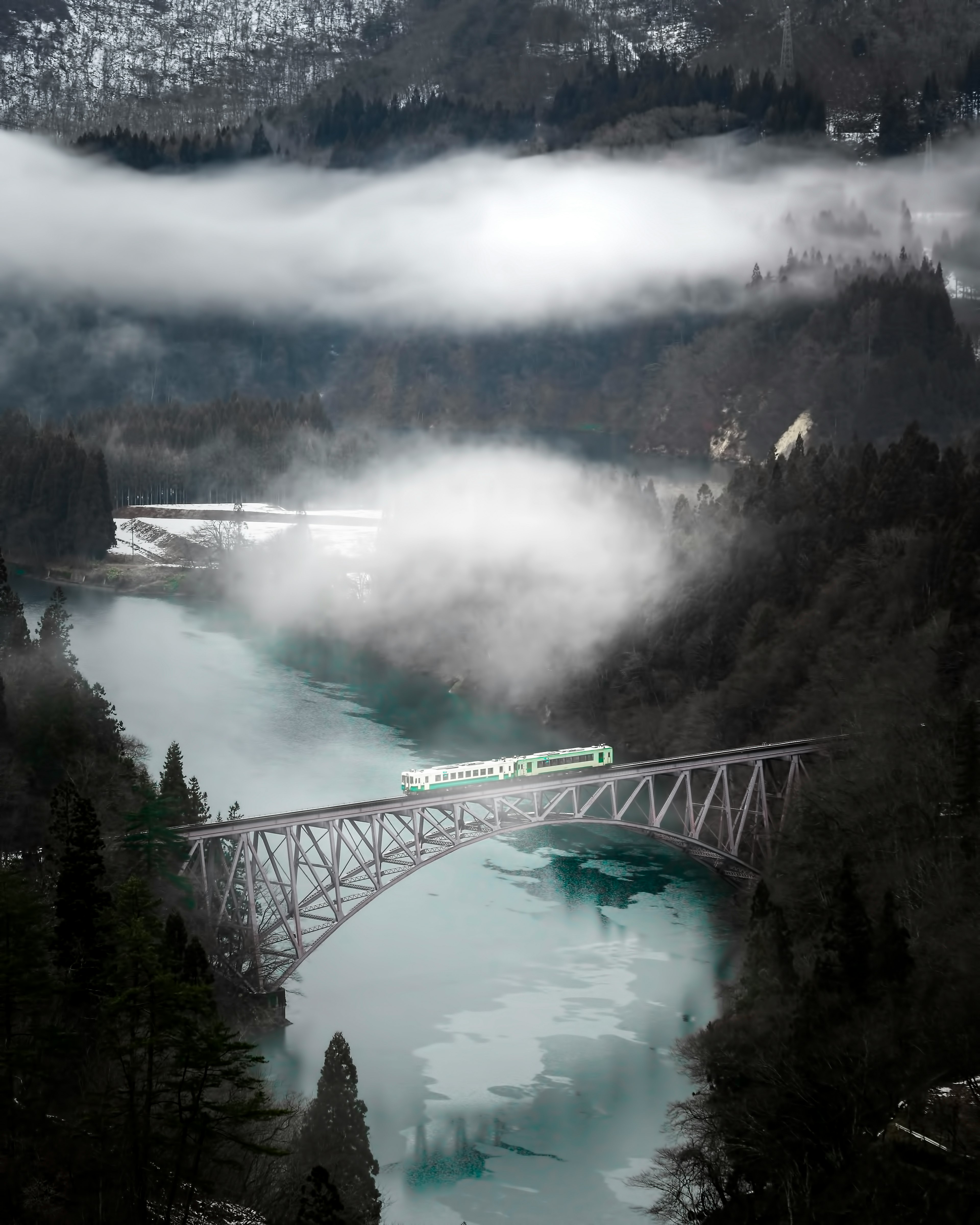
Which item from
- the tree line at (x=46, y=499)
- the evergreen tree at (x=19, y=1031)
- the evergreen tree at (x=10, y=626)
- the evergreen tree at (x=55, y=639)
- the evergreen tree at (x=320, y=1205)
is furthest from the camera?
the tree line at (x=46, y=499)

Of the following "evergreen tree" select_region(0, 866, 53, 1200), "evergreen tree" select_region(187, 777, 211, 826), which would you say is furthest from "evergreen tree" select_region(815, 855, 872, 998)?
"evergreen tree" select_region(187, 777, 211, 826)

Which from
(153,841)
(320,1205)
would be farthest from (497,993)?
(320,1205)

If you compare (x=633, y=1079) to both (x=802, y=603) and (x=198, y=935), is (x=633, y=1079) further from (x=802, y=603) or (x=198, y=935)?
(x=802, y=603)

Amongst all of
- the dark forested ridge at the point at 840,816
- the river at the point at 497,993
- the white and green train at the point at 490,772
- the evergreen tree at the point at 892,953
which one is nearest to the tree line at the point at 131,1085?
the river at the point at 497,993

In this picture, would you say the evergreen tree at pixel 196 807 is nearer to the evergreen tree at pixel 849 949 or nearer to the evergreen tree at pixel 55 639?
the evergreen tree at pixel 55 639

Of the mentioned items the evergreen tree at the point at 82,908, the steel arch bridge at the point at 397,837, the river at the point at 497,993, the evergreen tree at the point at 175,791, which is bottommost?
the river at the point at 497,993

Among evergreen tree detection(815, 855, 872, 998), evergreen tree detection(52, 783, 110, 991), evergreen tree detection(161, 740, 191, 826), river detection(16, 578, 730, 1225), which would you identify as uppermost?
evergreen tree detection(52, 783, 110, 991)

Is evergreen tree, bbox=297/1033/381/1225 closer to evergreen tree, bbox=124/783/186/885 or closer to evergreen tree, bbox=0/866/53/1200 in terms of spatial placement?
evergreen tree, bbox=0/866/53/1200
